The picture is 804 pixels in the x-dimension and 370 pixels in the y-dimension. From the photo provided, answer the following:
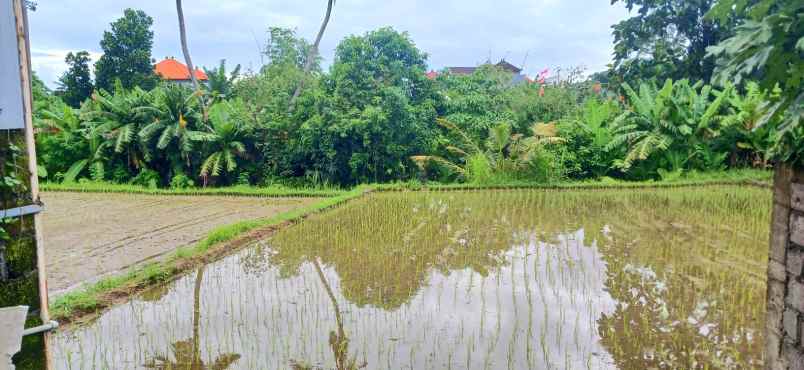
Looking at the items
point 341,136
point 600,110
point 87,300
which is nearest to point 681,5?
point 600,110

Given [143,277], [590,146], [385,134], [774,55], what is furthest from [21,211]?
[590,146]

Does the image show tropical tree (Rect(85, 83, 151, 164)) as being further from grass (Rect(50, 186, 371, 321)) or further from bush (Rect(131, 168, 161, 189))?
grass (Rect(50, 186, 371, 321))

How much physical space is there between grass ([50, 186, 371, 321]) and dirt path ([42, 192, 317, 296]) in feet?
1.03

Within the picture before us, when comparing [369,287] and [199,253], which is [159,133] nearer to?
[199,253]

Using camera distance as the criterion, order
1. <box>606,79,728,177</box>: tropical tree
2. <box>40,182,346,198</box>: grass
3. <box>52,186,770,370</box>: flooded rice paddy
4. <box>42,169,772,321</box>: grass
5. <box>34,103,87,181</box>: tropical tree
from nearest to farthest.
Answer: <box>52,186,770,370</box>: flooded rice paddy, <box>42,169,772,321</box>: grass, <box>40,182,346,198</box>: grass, <box>606,79,728,177</box>: tropical tree, <box>34,103,87,181</box>: tropical tree

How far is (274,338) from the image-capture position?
3479 mm

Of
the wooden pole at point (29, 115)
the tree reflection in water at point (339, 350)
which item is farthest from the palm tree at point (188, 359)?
the wooden pole at point (29, 115)

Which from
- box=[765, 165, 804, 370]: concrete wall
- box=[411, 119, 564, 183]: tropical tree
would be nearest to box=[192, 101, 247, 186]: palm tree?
box=[411, 119, 564, 183]: tropical tree

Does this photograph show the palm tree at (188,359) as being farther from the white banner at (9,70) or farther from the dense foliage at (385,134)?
the dense foliage at (385,134)

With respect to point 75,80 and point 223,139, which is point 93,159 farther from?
point 75,80

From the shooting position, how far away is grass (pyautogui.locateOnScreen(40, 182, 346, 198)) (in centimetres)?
971

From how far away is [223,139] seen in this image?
35.0 feet

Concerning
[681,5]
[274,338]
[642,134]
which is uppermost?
[681,5]

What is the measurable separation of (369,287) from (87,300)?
2.02 metres
